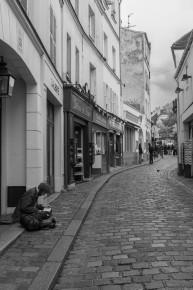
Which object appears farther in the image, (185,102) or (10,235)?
(185,102)

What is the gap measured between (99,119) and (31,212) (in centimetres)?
1246

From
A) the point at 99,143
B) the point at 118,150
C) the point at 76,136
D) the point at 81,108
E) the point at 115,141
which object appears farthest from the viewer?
the point at 118,150

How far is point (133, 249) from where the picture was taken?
5.90 m

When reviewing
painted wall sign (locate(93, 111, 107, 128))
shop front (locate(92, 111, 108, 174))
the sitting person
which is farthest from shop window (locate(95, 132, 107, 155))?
the sitting person

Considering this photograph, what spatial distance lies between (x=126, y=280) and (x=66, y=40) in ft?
34.1

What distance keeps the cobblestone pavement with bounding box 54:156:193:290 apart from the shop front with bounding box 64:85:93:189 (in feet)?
10.6

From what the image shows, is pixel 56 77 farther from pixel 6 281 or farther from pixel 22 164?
pixel 6 281

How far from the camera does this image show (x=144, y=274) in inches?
187

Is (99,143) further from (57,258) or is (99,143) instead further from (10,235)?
(57,258)

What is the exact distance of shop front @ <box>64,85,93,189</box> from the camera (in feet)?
43.2

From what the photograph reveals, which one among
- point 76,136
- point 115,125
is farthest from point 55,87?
point 115,125

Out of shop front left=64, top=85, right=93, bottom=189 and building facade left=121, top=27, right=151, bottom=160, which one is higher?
building facade left=121, top=27, right=151, bottom=160

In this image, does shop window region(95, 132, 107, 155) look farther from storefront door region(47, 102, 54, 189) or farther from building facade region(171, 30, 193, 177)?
storefront door region(47, 102, 54, 189)

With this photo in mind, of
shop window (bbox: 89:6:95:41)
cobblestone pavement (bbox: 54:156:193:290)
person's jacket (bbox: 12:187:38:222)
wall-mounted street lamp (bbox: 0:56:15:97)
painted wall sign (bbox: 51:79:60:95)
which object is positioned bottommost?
cobblestone pavement (bbox: 54:156:193:290)
